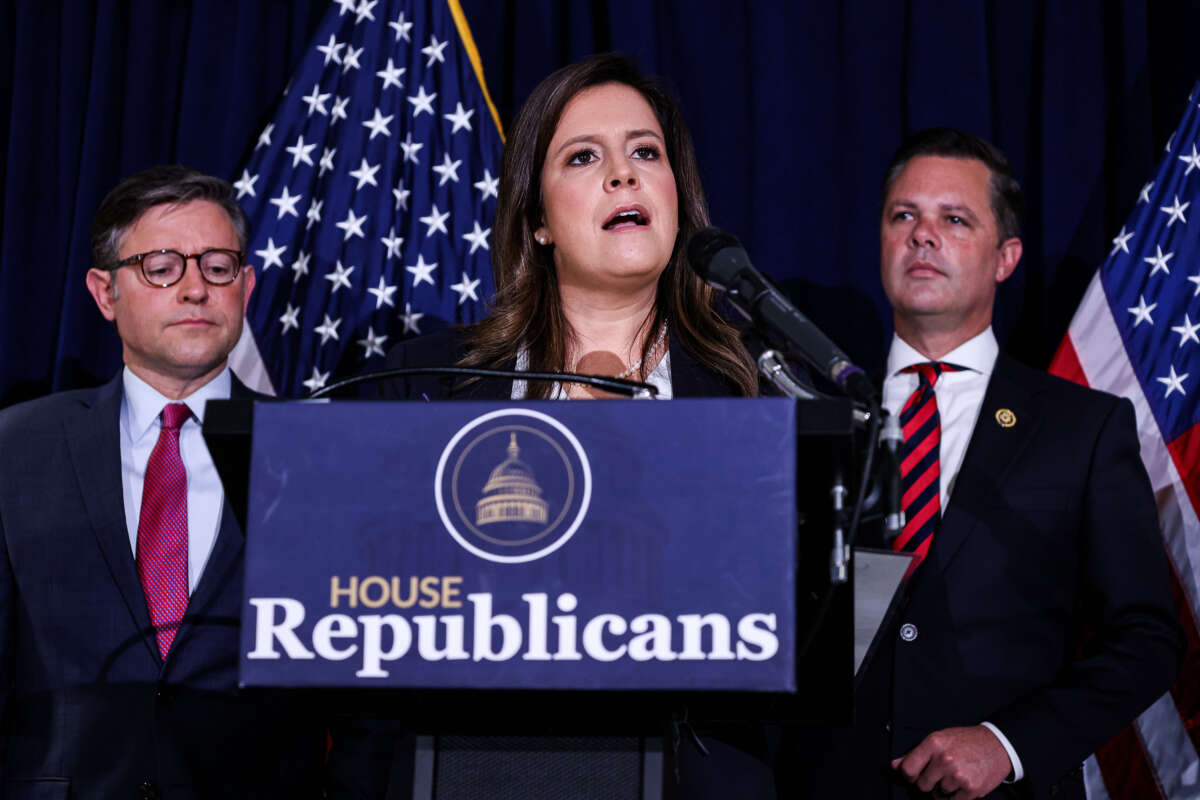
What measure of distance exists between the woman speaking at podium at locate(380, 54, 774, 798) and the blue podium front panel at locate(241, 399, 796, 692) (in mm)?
580

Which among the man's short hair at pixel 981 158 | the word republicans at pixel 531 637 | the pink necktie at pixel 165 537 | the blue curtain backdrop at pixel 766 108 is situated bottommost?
the word republicans at pixel 531 637

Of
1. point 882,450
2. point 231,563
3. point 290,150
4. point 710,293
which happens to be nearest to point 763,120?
point 290,150

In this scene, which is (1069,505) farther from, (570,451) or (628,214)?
(570,451)

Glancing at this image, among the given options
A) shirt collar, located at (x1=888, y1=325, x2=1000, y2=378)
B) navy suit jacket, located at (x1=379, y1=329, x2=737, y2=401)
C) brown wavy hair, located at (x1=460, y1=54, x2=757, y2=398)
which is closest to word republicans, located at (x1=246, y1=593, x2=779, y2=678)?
navy suit jacket, located at (x1=379, y1=329, x2=737, y2=401)

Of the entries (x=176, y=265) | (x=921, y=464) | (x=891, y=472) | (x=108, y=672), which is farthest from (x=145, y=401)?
(x=891, y=472)

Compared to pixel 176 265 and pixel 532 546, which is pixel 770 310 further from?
pixel 176 265

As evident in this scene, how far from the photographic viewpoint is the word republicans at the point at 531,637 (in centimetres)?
100

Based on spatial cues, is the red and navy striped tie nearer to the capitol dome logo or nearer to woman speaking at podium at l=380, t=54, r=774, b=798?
woman speaking at podium at l=380, t=54, r=774, b=798

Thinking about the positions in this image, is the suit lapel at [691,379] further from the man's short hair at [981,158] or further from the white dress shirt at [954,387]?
the man's short hair at [981,158]

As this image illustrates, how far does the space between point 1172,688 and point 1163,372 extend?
0.70 meters

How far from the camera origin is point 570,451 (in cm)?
102

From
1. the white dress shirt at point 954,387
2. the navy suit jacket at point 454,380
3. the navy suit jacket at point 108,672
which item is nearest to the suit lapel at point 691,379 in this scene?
the navy suit jacket at point 454,380

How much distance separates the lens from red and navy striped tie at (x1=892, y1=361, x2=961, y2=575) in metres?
2.29

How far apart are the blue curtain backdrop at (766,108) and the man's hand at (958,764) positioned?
134 cm
